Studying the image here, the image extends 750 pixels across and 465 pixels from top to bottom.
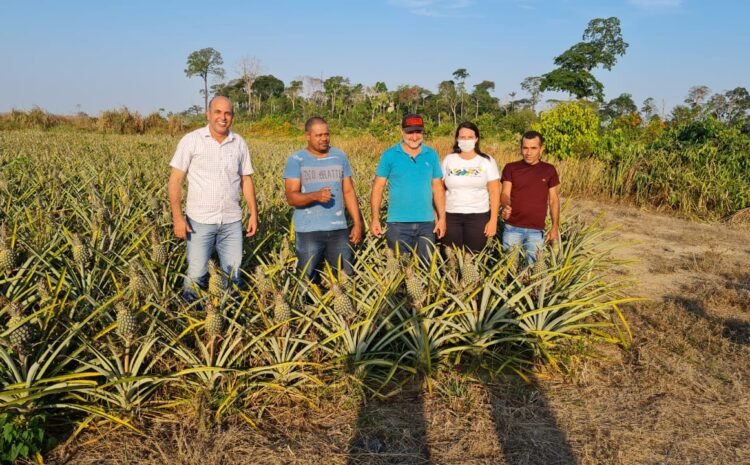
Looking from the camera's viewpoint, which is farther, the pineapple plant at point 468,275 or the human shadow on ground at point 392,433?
the pineapple plant at point 468,275

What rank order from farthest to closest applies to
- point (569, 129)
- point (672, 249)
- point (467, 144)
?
1. point (569, 129)
2. point (672, 249)
3. point (467, 144)

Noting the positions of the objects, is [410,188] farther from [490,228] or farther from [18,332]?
[18,332]

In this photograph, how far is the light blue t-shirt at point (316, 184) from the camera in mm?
3506

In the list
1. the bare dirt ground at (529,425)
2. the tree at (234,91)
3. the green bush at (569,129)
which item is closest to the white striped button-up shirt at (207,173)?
the bare dirt ground at (529,425)

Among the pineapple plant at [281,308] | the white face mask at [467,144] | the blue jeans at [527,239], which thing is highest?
the white face mask at [467,144]

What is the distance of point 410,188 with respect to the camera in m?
3.73

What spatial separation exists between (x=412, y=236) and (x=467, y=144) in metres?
0.88

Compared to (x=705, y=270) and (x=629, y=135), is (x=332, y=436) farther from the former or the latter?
(x=629, y=135)

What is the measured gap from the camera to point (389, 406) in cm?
284

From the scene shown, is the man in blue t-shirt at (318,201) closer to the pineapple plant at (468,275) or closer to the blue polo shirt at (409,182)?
the blue polo shirt at (409,182)

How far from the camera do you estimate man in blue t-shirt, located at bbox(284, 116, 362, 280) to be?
3.46 meters

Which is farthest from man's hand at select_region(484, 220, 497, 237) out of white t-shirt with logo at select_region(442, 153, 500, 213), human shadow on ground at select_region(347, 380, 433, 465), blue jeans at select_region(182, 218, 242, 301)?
blue jeans at select_region(182, 218, 242, 301)

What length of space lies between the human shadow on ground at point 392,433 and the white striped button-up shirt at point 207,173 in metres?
1.63

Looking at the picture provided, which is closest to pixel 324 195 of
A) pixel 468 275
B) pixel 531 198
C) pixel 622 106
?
pixel 468 275
